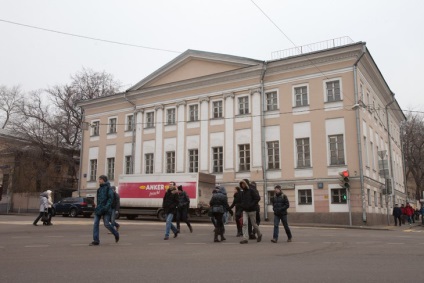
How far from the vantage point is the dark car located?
31672 mm

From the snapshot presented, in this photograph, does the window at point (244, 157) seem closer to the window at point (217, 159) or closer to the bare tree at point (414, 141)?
the window at point (217, 159)

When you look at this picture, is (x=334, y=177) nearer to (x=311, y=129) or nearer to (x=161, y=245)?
(x=311, y=129)

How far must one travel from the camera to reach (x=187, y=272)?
22.4ft

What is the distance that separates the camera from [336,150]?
1100 inches

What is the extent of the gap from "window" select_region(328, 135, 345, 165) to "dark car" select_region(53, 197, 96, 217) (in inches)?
727

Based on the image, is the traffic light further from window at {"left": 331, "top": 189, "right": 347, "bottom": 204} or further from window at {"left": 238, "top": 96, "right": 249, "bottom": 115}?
window at {"left": 238, "top": 96, "right": 249, "bottom": 115}

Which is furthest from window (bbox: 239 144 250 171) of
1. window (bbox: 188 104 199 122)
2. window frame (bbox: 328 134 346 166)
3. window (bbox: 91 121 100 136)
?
window (bbox: 91 121 100 136)

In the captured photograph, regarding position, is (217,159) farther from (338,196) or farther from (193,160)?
(338,196)

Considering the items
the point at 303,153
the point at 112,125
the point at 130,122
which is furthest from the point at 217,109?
the point at 112,125

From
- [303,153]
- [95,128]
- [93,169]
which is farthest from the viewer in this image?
[95,128]

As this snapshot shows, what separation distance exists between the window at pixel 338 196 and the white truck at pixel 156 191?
8.07 metres

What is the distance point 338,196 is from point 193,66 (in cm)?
1639

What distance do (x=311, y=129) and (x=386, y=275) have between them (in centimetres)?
2298

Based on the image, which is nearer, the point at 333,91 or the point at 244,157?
the point at 333,91
